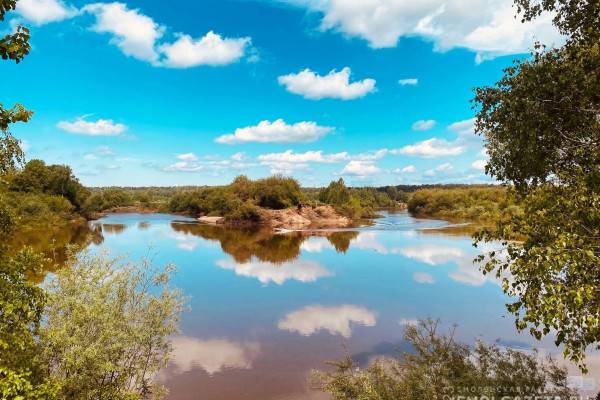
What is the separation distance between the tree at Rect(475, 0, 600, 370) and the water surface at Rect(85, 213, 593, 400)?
10.5 meters

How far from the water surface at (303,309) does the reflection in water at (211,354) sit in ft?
0.16

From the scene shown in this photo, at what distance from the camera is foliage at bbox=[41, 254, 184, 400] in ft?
33.4

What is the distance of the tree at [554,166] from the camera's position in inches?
245

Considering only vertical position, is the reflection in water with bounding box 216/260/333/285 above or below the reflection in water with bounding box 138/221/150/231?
below

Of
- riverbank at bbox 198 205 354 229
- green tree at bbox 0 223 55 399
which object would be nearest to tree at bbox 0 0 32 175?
green tree at bbox 0 223 55 399

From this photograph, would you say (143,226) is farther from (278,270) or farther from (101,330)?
(101,330)

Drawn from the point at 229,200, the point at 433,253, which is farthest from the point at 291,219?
the point at 433,253

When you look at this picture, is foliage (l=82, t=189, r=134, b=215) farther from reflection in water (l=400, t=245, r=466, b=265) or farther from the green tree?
the green tree

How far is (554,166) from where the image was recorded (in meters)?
9.03

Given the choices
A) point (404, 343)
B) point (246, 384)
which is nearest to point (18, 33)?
point (246, 384)

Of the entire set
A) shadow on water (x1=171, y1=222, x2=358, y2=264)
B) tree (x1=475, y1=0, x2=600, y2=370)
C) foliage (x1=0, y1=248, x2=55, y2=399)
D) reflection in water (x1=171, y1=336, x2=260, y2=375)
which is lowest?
reflection in water (x1=171, y1=336, x2=260, y2=375)

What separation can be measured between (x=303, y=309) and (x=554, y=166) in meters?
19.7

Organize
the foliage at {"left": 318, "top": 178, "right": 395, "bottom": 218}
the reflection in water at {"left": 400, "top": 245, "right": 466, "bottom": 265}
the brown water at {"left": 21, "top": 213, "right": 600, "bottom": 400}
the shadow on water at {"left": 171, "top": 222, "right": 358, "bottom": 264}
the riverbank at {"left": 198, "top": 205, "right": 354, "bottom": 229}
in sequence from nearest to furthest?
the brown water at {"left": 21, "top": 213, "right": 600, "bottom": 400}, the reflection in water at {"left": 400, "top": 245, "right": 466, "bottom": 265}, the shadow on water at {"left": 171, "top": 222, "right": 358, "bottom": 264}, the riverbank at {"left": 198, "top": 205, "right": 354, "bottom": 229}, the foliage at {"left": 318, "top": 178, "right": 395, "bottom": 218}

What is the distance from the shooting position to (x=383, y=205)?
18450 cm
